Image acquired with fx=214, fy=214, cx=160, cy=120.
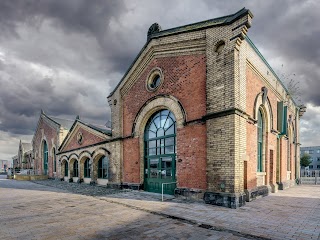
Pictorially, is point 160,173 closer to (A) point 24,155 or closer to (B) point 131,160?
(B) point 131,160

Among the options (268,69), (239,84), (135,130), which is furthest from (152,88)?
(268,69)

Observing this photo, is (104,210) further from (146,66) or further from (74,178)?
(74,178)

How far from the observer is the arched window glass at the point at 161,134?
10348 millimetres

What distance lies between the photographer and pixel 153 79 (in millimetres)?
11703

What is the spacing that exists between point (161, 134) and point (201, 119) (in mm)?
2907

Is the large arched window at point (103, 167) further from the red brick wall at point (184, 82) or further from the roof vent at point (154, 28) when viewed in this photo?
the roof vent at point (154, 28)

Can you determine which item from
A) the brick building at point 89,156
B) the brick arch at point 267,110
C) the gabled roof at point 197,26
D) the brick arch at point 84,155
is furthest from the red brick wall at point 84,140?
A: the brick arch at point 267,110

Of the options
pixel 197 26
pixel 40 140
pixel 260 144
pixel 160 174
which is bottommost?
pixel 160 174

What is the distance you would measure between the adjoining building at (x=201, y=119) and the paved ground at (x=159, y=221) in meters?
1.09

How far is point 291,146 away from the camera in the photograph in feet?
53.9

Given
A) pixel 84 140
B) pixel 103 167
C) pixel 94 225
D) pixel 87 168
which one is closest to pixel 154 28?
pixel 94 225

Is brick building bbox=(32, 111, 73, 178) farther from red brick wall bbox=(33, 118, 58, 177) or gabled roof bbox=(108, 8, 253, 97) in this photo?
gabled roof bbox=(108, 8, 253, 97)

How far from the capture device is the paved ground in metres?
4.86

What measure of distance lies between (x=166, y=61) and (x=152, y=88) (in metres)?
1.59
